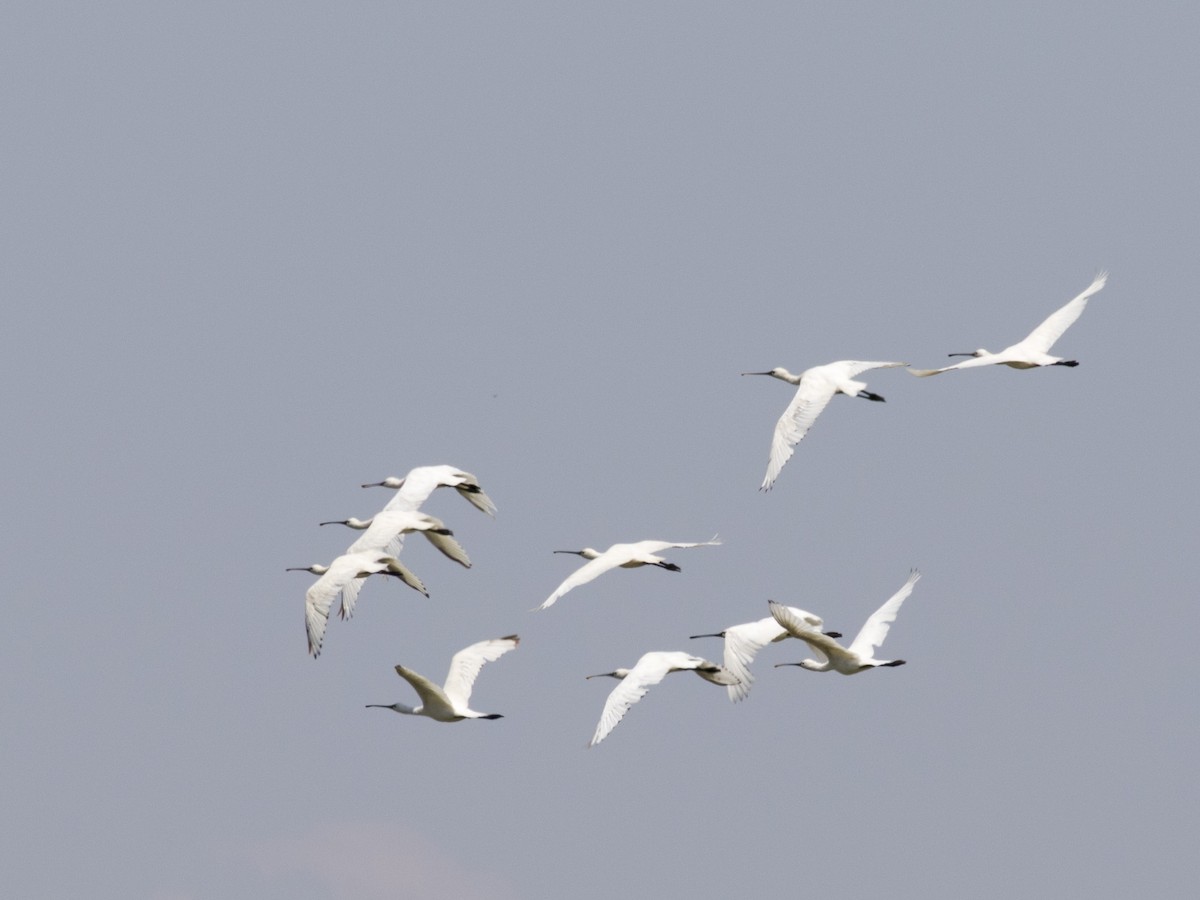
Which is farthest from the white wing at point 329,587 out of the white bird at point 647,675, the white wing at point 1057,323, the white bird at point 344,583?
the white wing at point 1057,323

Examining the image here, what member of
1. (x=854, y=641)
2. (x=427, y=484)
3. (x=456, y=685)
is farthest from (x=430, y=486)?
(x=854, y=641)

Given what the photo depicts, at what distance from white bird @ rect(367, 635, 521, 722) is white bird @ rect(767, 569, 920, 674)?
469 centimetres

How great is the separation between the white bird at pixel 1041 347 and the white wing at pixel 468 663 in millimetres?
8075

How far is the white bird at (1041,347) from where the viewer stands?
122 ft

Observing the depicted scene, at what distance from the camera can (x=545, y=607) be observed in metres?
32.8

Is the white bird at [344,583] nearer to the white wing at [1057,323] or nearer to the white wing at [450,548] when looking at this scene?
the white wing at [450,548]

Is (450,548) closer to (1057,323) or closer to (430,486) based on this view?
(430,486)

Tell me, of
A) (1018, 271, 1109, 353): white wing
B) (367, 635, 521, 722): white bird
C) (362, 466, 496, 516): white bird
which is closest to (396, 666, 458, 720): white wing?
(367, 635, 521, 722): white bird

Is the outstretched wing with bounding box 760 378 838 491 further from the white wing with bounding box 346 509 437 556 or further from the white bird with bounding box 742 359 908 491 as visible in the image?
the white wing with bounding box 346 509 437 556

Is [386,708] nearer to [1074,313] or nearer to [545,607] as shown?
[545,607]

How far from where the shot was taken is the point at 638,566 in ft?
119

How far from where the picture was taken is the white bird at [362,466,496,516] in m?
37.1

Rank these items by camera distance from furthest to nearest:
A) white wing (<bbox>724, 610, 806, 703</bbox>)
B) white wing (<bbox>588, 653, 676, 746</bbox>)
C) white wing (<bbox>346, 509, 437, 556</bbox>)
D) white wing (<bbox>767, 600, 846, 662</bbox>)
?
white wing (<bbox>346, 509, 437, 556</bbox>) → white wing (<bbox>724, 610, 806, 703</bbox>) → white wing (<bbox>588, 653, 676, 746</bbox>) → white wing (<bbox>767, 600, 846, 662</bbox>)

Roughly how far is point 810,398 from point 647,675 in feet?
15.5
